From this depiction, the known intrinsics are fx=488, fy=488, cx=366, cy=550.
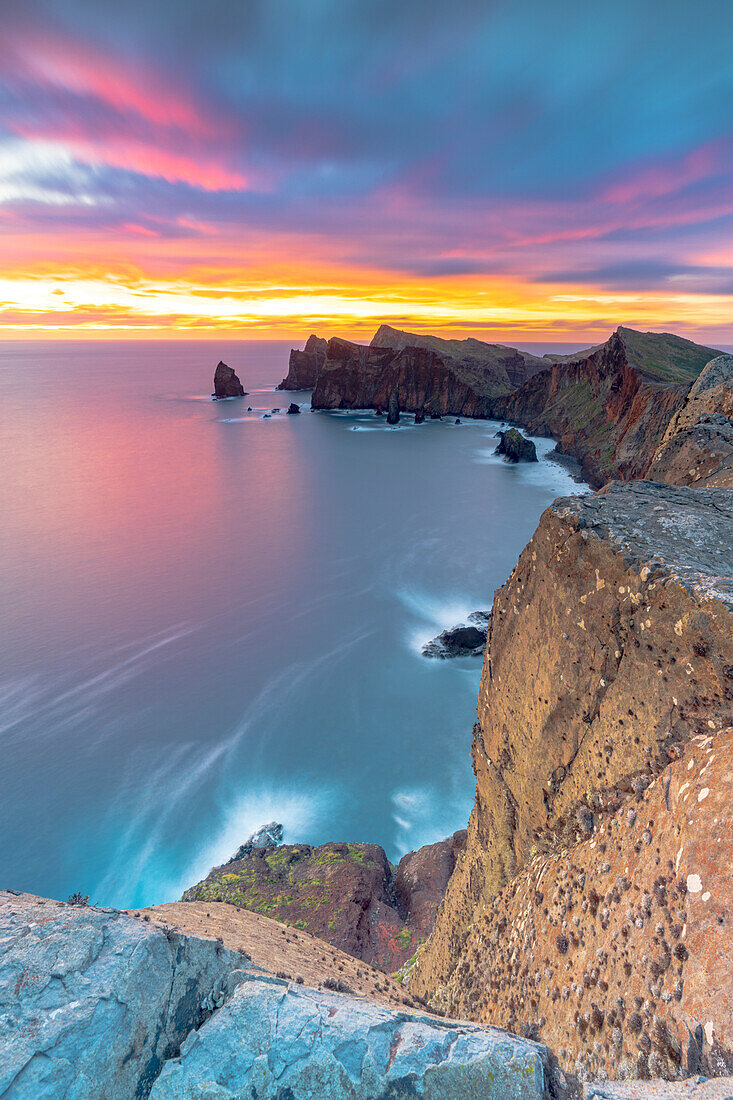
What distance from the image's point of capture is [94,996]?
6324 mm

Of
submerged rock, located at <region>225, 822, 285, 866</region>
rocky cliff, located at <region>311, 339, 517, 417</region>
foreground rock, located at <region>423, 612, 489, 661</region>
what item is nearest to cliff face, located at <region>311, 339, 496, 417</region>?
rocky cliff, located at <region>311, 339, 517, 417</region>

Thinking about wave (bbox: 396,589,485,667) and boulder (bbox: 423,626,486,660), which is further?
wave (bbox: 396,589,485,667)

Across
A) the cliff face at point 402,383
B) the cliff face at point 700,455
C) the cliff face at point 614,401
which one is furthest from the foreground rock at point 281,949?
the cliff face at point 402,383

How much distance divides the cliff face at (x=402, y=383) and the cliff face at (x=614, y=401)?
55.8 ft

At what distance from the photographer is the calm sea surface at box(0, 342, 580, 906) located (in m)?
29.7

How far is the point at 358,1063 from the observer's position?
19.6 feet

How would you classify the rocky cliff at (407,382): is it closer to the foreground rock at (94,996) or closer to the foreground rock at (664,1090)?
the foreground rock at (94,996)

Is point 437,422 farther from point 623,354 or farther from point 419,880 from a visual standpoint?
point 419,880

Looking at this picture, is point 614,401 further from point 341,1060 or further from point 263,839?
point 341,1060

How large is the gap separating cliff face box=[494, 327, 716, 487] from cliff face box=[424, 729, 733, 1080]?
65.3 metres

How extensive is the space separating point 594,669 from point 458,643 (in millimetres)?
34072

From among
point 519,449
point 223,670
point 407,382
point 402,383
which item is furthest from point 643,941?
point 402,383

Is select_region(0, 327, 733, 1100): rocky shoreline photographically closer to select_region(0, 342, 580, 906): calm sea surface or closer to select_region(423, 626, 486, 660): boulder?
select_region(0, 342, 580, 906): calm sea surface

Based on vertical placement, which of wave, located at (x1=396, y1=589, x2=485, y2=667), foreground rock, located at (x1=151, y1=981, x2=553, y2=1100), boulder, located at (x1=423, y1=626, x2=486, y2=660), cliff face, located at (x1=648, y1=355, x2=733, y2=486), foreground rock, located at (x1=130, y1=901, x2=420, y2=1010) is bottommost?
wave, located at (x1=396, y1=589, x2=485, y2=667)
